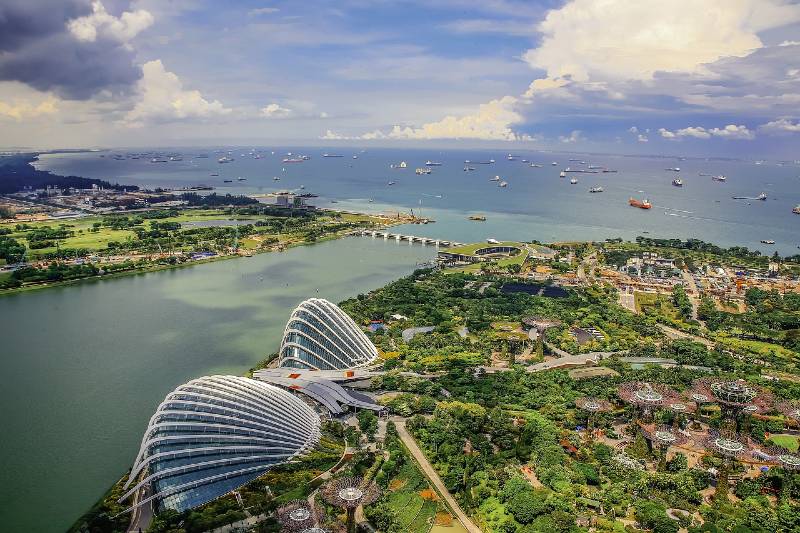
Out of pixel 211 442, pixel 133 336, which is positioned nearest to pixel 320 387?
pixel 211 442

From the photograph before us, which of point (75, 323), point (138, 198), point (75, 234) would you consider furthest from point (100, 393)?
point (138, 198)

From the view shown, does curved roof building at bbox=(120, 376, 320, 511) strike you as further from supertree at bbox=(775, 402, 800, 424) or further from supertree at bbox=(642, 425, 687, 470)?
supertree at bbox=(775, 402, 800, 424)

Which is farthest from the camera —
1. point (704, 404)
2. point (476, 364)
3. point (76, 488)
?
point (476, 364)

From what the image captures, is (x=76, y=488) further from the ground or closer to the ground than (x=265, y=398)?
closer to the ground

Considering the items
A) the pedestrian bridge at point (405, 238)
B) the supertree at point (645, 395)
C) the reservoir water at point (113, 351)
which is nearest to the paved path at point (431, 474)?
the supertree at point (645, 395)

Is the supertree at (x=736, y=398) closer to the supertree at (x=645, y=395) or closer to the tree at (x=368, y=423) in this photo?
the supertree at (x=645, y=395)

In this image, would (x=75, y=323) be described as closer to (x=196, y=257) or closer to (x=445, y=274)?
(x=196, y=257)

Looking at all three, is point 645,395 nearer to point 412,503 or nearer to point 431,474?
point 431,474
